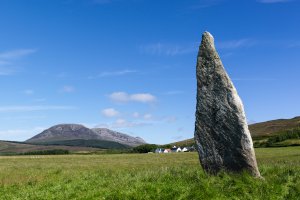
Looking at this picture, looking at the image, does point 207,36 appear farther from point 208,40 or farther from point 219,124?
point 219,124

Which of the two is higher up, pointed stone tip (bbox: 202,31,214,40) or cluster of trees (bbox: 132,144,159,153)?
pointed stone tip (bbox: 202,31,214,40)

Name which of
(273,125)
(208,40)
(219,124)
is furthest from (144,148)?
(219,124)

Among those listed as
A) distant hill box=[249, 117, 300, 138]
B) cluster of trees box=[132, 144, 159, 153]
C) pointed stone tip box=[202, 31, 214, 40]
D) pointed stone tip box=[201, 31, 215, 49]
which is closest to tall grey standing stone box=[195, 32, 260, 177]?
pointed stone tip box=[201, 31, 215, 49]

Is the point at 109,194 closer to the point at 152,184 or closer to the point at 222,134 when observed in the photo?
the point at 152,184

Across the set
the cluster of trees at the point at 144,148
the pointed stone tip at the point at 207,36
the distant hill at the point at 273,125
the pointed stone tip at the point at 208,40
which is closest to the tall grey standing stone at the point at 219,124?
the pointed stone tip at the point at 208,40

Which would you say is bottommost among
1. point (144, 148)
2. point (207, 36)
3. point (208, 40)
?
point (144, 148)

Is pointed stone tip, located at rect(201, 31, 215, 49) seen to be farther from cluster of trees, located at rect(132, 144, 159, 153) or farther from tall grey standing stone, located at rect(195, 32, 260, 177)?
cluster of trees, located at rect(132, 144, 159, 153)

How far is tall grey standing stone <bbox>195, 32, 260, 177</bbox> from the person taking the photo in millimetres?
19500

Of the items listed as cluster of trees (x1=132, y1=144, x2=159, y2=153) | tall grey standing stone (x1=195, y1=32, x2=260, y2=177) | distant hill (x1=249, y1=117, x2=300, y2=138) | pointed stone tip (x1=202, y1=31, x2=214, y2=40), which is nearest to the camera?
tall grey standing stone (x1=195, y1=32, x2=260, y2=177)

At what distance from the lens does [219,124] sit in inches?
794

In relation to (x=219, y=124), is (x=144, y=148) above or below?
above

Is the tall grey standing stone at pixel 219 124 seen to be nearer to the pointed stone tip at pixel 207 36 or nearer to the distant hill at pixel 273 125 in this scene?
the pointed stone tip at pixel 207 36

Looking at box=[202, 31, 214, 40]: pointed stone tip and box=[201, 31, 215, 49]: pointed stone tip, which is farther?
box=[202, 31, 214, 40]: pointed stone tip

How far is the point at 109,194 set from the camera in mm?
15867
